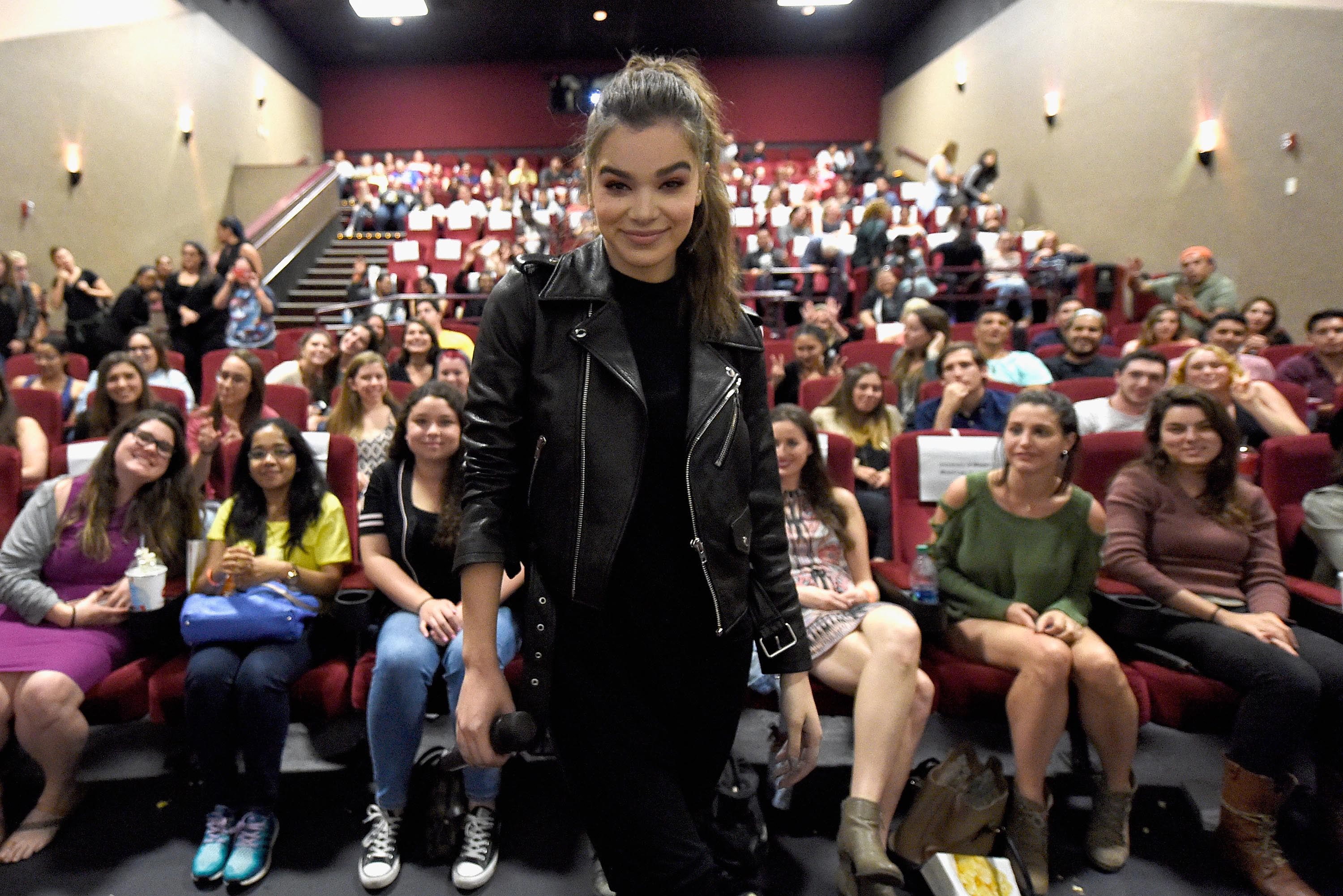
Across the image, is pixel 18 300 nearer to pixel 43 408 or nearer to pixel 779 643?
pixel 43 408

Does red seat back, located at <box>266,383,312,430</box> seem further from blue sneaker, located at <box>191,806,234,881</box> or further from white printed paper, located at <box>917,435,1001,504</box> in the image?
white printed paper, located at <box>917,435,1001,504</box>

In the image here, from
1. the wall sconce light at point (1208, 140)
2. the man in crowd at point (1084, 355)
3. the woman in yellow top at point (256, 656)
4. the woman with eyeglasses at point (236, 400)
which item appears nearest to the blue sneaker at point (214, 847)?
the woman in yellow top at point (256, 656)

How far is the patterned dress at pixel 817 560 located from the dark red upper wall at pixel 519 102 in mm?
12696

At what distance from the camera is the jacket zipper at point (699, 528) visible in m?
0.84

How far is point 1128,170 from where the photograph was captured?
728cm

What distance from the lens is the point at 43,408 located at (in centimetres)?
332

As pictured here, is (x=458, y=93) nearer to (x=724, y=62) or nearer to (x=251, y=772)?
(x=724, y=62)

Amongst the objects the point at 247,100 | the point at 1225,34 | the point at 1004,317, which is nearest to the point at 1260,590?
the point at 1004,317

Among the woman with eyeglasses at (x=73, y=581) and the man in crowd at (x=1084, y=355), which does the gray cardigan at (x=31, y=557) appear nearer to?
the woman with eyeglasses at (x=73, y=581)

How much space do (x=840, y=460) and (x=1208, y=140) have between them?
543 centimetres

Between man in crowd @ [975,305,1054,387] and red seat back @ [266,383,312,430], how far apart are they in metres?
2.98

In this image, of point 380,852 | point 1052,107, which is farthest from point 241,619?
point 1052,107

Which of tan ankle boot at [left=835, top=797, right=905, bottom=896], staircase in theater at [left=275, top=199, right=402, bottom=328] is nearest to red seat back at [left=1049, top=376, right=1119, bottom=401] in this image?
tan ankle boot at [left=835, top=797, right=905, bottom=896]

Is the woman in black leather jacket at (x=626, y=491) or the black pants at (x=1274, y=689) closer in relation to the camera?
the woman in black leather jacket at (x=626, y=491)
